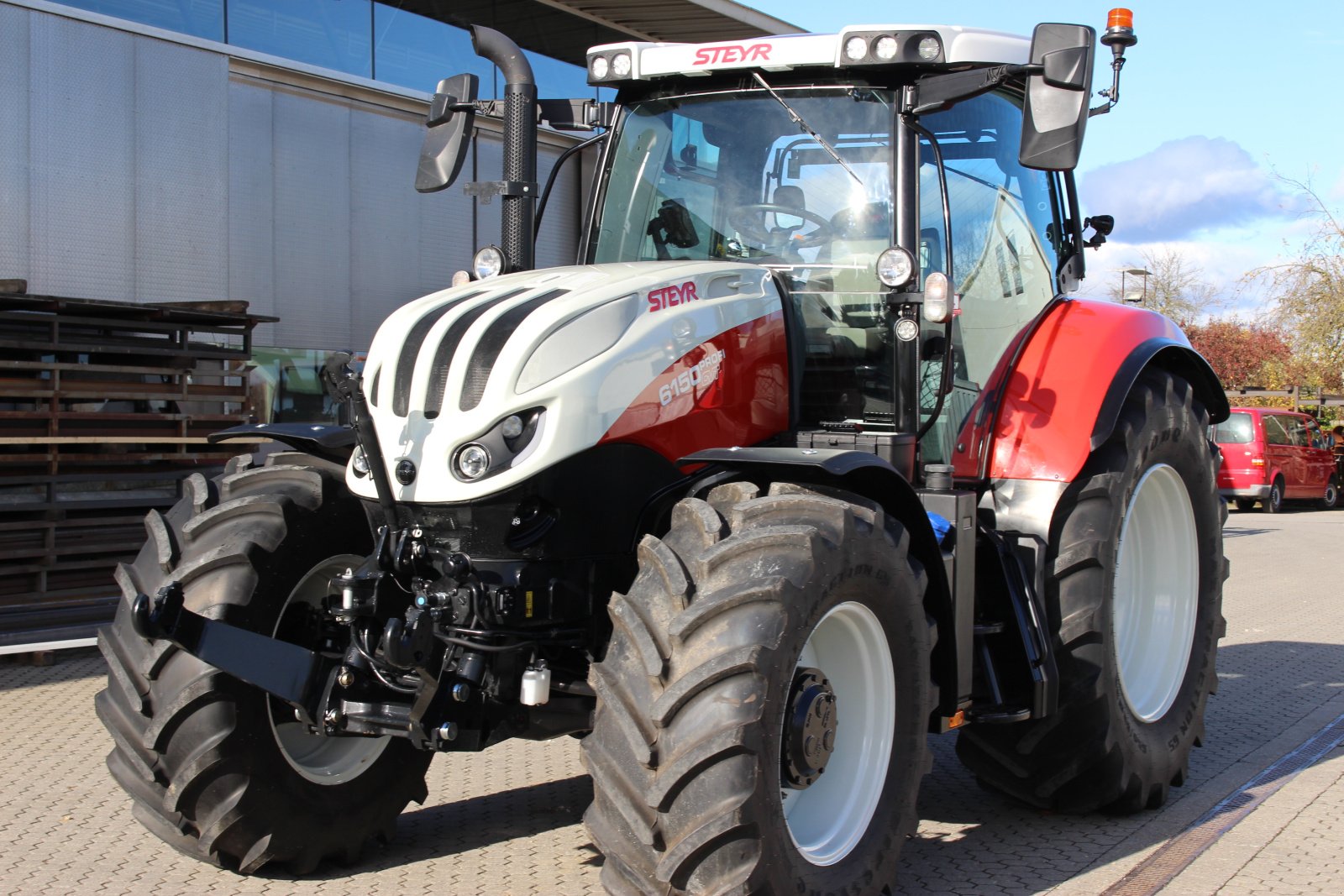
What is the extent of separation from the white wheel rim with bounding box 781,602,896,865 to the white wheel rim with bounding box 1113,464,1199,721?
6.19 ft

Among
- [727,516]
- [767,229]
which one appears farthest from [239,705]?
[767,229]

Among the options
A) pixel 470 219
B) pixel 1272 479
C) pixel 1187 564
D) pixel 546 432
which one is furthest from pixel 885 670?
pixel 1272 479

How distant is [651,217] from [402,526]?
1.78 meters

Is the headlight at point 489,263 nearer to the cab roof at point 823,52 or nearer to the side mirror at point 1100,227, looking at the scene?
the cab roof at point 823,52

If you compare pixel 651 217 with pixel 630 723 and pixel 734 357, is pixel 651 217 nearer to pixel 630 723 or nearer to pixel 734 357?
pixel 734 357

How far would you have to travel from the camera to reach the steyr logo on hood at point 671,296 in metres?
4.21

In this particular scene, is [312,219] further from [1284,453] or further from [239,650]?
[1284,453]

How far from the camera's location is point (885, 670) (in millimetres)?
4016

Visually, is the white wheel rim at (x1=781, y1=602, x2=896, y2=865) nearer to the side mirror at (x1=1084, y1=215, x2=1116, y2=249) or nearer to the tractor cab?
the tractor cab

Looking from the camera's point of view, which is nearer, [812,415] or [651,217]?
[812,415]

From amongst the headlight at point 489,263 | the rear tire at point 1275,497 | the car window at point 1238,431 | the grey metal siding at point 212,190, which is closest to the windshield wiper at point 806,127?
the headlight at point 489,263

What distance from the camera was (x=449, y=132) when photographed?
5.09 metres

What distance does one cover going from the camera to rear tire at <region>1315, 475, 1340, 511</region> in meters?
24.7

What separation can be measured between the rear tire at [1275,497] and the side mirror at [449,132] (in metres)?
20.6
